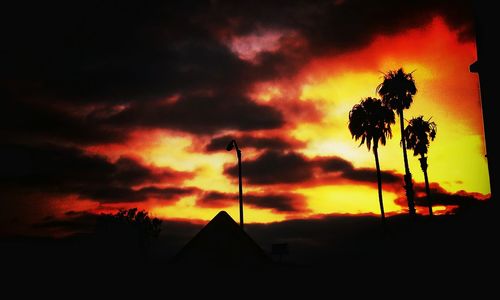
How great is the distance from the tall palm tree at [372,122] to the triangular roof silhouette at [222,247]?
25676 millimetres

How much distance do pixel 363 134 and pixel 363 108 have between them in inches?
105

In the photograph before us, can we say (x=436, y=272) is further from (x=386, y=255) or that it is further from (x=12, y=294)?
(x=12, y=294)

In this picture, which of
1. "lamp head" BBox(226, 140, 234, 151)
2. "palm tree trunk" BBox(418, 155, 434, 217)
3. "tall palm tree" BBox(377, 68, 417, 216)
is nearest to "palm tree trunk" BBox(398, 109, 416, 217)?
"tall palm tree" BBox(377, 68, 417, 216)

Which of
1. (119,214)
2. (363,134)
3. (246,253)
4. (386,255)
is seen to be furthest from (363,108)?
(119,214)

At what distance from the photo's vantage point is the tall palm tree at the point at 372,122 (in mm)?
48000

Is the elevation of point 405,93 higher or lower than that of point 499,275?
higher

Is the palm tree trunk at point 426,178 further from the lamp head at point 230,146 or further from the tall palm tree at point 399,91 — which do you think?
the lamp head at point 230,146

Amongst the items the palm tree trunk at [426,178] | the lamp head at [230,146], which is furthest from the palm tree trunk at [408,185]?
the lamp head at [230,146]

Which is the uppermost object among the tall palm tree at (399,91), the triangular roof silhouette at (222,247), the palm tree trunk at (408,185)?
the tall palm tree at (399,91)

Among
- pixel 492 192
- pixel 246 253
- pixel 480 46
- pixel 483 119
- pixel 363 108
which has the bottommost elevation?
pixel 246 253

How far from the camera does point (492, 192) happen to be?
1859 centimetres

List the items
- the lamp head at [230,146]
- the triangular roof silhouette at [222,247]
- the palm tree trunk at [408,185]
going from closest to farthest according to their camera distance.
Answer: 1. the triangular roof silhouette at [222,247]
2. the lamp head at [230,146]
3. the palm tree trunk at [408,185]

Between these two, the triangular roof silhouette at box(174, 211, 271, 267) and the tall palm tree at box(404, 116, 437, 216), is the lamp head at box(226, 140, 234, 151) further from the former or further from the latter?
the tall palm tree at box(404, 116, 437, 216)

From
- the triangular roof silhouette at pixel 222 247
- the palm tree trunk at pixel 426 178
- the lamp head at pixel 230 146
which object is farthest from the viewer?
the palm tree trunk at pixel 426 178
